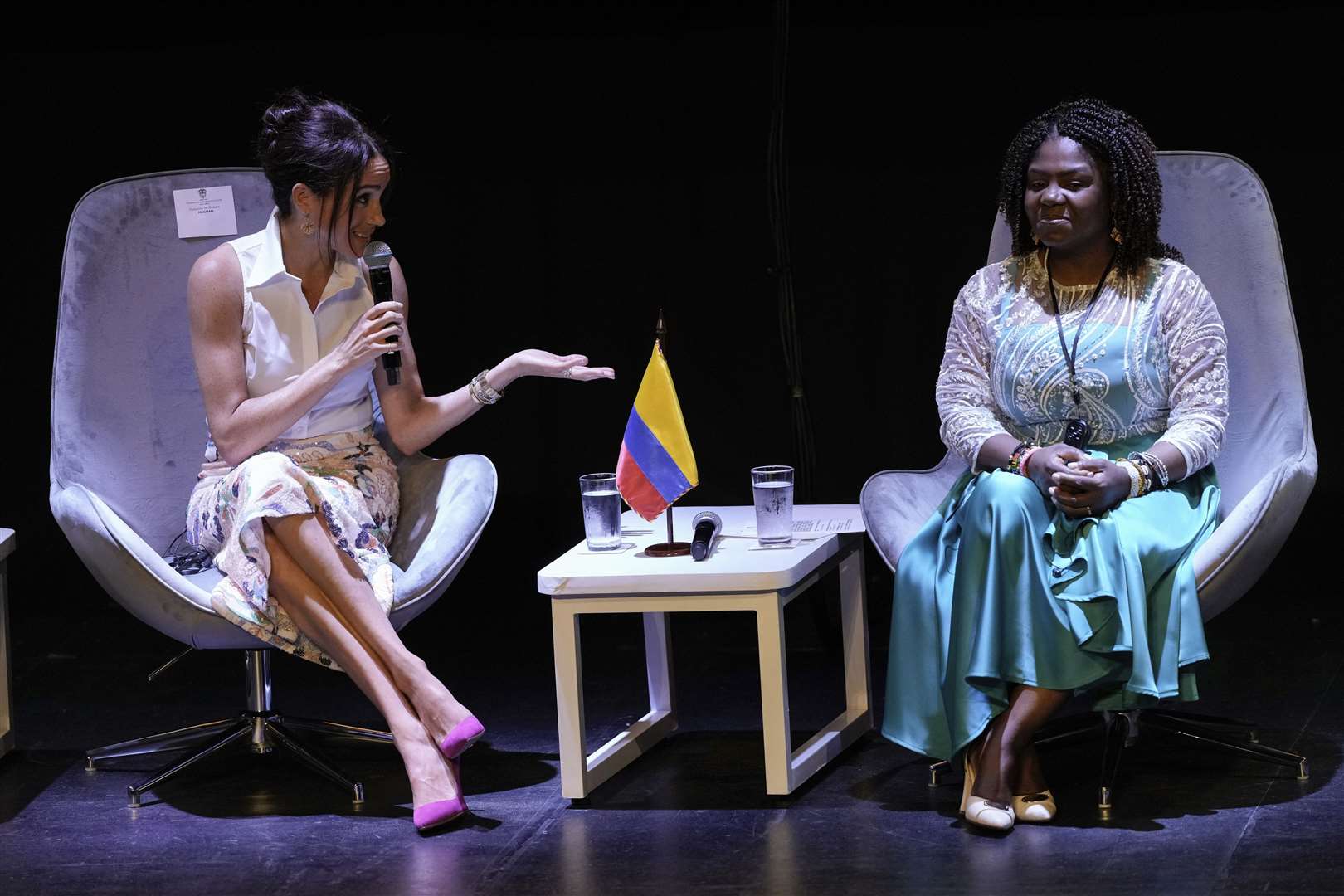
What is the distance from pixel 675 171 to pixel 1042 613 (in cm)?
222

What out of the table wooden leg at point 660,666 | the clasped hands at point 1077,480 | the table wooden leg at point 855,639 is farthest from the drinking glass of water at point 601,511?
the clasped hands at point 1077,480

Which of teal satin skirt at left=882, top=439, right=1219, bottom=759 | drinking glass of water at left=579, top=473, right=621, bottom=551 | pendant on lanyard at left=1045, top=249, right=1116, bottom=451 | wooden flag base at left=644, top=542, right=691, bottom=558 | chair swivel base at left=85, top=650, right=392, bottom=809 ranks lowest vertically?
chair swivel base at left=85, top=650, right=392, bottom=809

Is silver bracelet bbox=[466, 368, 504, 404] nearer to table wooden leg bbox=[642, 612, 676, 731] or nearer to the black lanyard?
table wooden leg bbox=[642, 612, 676, 731]

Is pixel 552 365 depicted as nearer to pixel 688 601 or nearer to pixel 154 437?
pixel 688 601

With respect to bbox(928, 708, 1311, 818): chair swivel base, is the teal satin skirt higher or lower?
higher

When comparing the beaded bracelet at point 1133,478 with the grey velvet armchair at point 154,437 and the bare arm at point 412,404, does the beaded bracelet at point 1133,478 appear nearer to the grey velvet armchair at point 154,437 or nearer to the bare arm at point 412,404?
the bare arm at point 412,404

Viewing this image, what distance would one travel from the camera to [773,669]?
10.3 ft

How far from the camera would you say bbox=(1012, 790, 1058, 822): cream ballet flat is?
3002mm

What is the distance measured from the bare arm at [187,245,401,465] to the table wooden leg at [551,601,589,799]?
2.02 feet

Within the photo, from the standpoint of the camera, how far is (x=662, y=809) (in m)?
3.20

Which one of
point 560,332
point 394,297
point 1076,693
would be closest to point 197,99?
point 560,332

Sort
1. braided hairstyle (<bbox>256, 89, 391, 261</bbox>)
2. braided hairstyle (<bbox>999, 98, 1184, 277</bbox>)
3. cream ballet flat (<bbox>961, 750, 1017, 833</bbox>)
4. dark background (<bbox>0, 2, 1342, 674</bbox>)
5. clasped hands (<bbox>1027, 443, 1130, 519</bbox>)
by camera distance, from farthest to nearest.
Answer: dark background (<bbox>0, 2, 1342, 674</bbox>) → braided hairstyle (<bbox>256, 89, 391, 261</bbox>) → braided hairstyle (<bbox>999, 98, 1184, 277</bbox>) → clasped hands (<bbox>1027, 443, 1130, 519</bbox>) → cream ballet flat (<bbox>961, 750, 1017, 833</bbox>)

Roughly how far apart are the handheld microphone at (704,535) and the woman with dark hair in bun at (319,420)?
35 centimetres

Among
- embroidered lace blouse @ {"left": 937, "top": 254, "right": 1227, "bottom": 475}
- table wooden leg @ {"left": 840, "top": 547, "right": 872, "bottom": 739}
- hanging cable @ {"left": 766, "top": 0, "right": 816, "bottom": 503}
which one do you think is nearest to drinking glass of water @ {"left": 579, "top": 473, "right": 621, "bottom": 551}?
table wooden leg @ {"left": 840, "top": 547, "right": 872, "bottom": 739}
